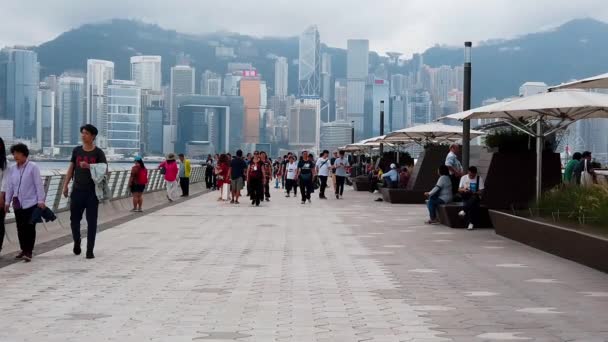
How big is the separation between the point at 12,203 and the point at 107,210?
10.6m

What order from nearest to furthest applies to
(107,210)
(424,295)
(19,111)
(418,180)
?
(424,295) < (107,210) < (418,180) < (19,111)

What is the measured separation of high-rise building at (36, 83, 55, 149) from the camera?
164m

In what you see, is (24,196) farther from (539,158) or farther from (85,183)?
(539,158)

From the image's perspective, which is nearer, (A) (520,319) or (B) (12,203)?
(A) (520,319)

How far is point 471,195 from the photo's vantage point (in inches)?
666

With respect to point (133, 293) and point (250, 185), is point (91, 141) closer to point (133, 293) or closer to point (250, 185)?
point (133, 293)

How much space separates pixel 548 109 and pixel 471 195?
7.55 feet

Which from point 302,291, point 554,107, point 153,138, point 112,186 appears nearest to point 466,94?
point 554,107

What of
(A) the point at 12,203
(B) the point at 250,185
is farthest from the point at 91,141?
(B) the point at 250,185

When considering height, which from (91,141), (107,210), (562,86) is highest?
(562,86)

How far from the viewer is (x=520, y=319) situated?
734 centimetres

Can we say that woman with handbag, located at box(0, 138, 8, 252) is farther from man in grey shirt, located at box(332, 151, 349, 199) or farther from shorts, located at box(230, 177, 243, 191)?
man in grey shirt, located at box(332, 151, 349, 199)

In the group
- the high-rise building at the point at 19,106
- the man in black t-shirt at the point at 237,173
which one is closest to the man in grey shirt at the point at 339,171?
the man in black t-shirt at the point at 237,173

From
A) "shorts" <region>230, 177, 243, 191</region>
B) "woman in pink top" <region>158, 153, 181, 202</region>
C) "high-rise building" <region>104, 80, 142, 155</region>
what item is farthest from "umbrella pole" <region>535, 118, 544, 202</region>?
"high-rise building" <region>104, 80, 142, 155</region>
